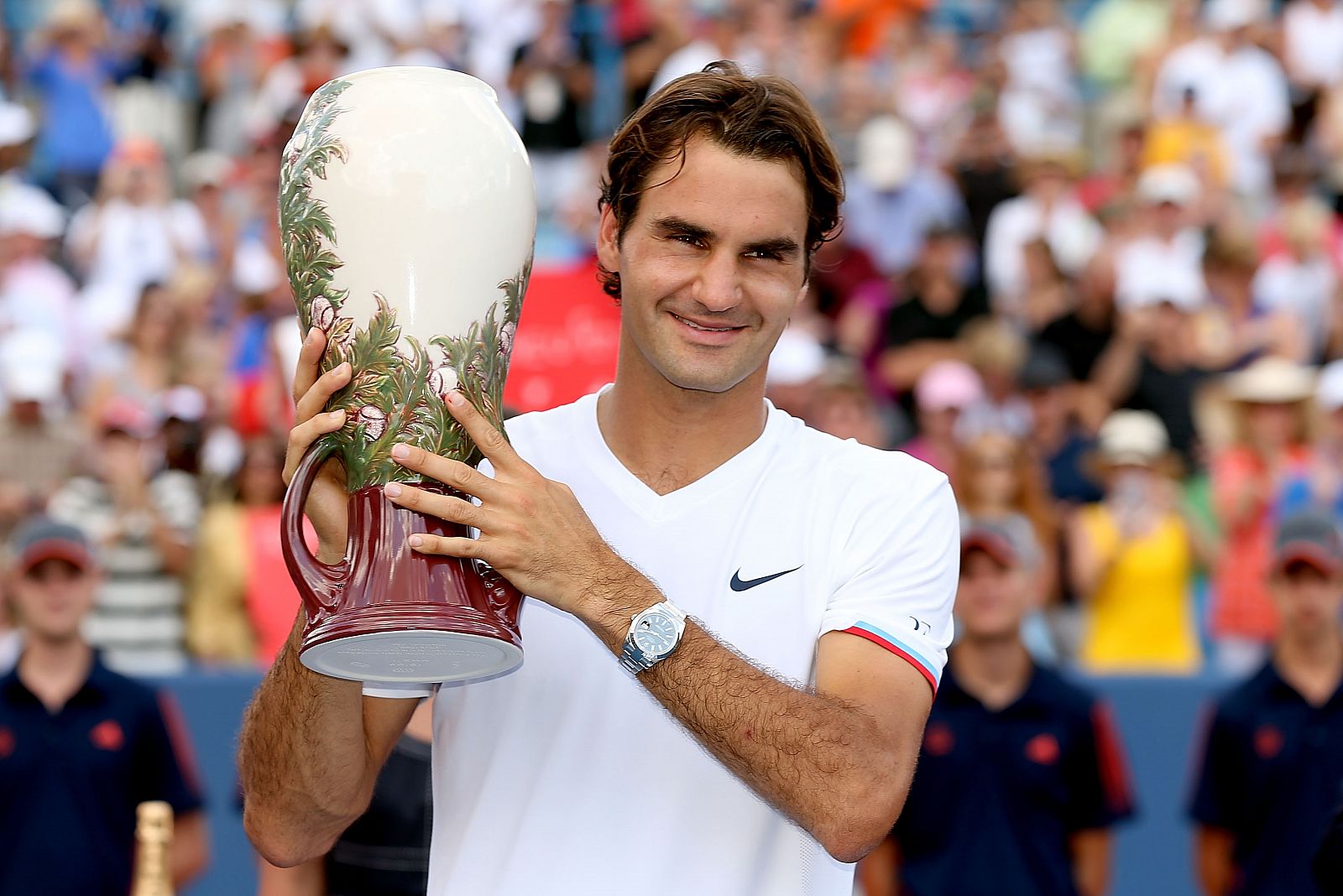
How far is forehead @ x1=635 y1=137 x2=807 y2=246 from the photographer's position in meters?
2.87

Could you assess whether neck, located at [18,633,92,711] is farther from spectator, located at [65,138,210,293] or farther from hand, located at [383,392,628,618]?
spectator, located at [65,138,210,293]

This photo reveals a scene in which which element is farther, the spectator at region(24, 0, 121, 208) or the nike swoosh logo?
the spectator at region(24, 0, 121, 208)

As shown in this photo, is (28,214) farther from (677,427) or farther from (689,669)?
(689,669)

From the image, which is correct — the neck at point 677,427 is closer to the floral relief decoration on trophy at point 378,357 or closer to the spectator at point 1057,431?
the floral relief decoration on trophy at point 378,357

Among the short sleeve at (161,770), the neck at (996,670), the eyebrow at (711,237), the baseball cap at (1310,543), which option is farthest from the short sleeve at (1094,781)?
the eyebrow at (711,237)

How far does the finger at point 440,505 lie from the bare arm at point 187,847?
3.91 m

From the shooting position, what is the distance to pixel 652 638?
2.61 m

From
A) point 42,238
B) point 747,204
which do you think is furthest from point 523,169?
point 42,238

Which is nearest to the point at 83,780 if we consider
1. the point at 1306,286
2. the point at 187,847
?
the point at 187,847

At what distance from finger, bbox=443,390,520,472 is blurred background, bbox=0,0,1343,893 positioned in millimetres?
4980

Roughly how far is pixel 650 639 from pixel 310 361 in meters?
0.59

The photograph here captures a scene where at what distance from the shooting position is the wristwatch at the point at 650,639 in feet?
8.55

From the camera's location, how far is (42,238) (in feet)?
38.2

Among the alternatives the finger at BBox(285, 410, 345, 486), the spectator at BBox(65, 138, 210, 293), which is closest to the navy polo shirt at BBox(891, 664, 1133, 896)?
the finger at BBox(285, 410, 345, 486)
